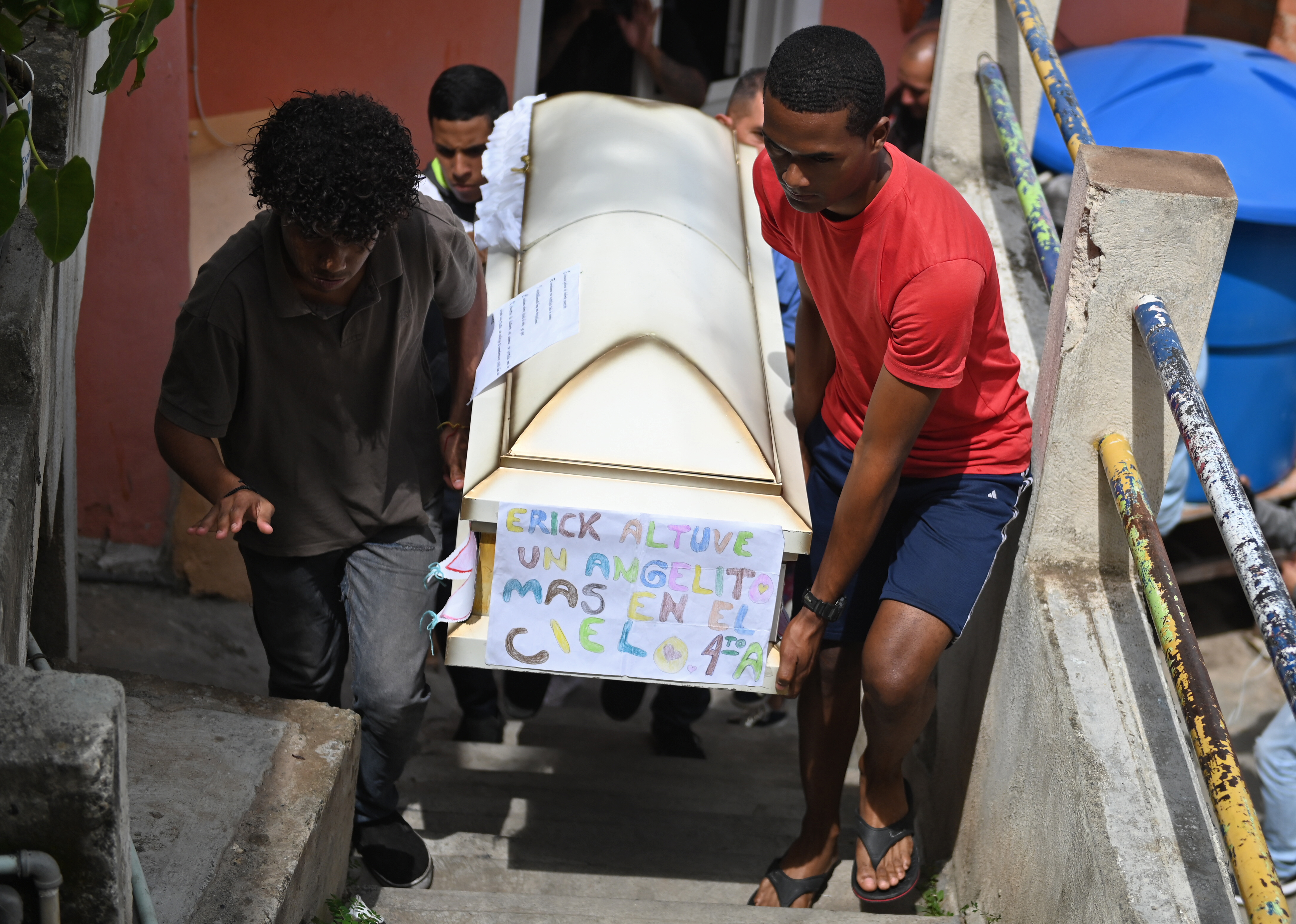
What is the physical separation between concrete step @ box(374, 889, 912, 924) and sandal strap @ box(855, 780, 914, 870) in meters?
0.14

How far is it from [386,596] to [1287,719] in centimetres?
292

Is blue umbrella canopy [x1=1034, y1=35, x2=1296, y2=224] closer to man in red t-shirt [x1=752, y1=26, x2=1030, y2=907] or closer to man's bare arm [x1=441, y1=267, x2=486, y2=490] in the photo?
man in red t-shirt [x1=752, y1=26, x2=1030, y2=907]

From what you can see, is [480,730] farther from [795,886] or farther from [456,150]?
[456,150]

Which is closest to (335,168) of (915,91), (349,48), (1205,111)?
(915,91)

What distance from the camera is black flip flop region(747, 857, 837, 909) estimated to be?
290 centimetres

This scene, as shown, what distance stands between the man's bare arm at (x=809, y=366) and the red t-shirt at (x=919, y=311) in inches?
1.4

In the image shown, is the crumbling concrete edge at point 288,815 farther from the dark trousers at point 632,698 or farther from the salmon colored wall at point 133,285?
the salmon colored wall at point 133,285

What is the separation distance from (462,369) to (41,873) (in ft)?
5.26

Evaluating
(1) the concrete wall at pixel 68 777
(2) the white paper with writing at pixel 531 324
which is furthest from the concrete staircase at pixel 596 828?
(1) the concrete wall at pixel 68 777

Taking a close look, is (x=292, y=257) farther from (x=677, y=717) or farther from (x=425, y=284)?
(x=677, y=717)

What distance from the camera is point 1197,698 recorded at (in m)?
1.97

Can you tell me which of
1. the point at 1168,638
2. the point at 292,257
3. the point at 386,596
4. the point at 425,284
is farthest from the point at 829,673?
the point at 292,257

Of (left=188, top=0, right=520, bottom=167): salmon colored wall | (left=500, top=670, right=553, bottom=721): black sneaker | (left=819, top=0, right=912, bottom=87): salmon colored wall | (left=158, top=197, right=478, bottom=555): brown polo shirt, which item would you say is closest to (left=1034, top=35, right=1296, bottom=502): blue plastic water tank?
(left=819, top=0, right=912, bottom=87): salmon colored wall

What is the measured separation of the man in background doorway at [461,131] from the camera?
11.1 ft
